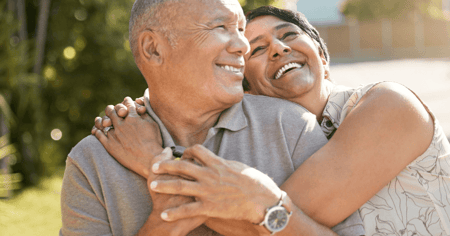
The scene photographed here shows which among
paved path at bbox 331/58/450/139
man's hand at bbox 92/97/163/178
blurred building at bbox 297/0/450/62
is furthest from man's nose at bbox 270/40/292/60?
blurred building at bbox 297/0/450/62

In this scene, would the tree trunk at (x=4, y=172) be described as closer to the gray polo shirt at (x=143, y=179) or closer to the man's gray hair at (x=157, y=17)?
the gray polo shirt at (x=143, y=179)

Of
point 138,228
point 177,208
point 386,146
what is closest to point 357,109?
point 386,146

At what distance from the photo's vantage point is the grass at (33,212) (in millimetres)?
4578

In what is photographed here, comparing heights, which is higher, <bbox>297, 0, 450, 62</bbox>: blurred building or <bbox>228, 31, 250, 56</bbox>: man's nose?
<bbox>228, 31, 250, 56</bbox>: man's nose

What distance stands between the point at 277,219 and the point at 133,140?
2.78 feet

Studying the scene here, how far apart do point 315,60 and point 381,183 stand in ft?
3.11

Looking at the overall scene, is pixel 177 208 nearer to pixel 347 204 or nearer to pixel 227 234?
pixel 227 234

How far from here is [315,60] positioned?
8.80 ft

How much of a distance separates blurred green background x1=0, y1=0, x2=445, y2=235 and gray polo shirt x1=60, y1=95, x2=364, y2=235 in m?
3.12

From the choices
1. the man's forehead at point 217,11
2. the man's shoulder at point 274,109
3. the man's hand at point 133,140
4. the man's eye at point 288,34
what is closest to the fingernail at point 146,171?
the man's hand at point 133,140

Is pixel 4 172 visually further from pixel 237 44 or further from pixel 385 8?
pixel 385 8

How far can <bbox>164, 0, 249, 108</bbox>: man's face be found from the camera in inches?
81.8

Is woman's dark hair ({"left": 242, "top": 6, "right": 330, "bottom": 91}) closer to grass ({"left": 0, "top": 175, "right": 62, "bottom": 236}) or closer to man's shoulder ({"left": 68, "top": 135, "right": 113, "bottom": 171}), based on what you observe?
man's shoulder ({"left": 68, "top": 135, "right": 113, "bottom": 171})

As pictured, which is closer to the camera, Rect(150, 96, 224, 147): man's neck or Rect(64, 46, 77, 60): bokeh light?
Rect(150, 96, 224, 147): man's neck
